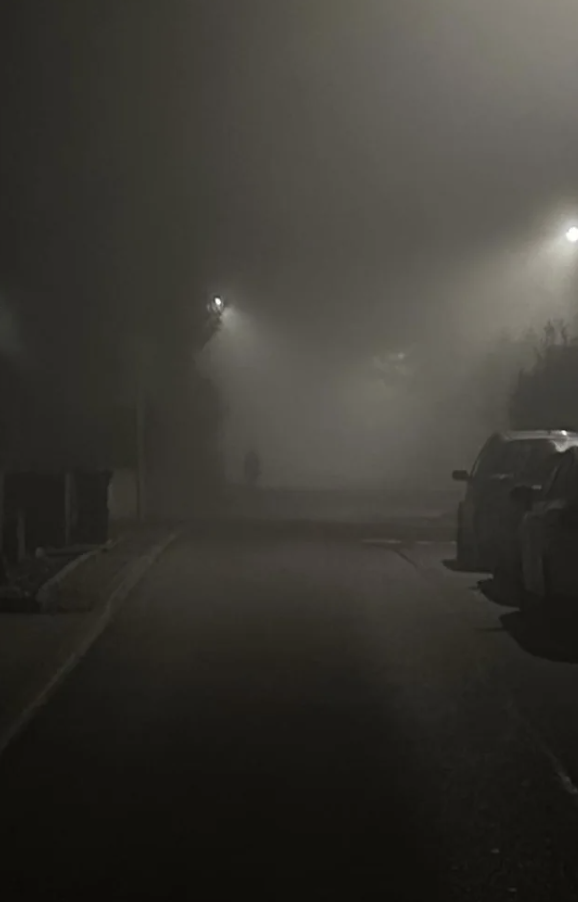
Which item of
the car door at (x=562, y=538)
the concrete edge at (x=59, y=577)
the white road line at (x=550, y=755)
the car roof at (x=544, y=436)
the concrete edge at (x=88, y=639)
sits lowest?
the white road line at (x=550, y=755)

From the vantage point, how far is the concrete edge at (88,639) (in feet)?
30.0

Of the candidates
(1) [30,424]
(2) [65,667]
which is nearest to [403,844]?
(2) [65,667]

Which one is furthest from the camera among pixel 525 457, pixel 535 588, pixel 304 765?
pixel 525 457

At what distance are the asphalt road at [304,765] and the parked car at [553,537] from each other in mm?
515

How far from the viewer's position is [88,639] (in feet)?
43.6

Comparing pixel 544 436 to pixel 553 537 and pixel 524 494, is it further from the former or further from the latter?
pixel 553 537

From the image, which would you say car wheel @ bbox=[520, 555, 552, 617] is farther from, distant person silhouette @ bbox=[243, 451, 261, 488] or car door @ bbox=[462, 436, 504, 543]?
distant person silhouette @ bbox=[243, 451, 261, 488]

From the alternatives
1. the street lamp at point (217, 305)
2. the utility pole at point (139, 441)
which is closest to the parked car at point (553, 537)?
the utility pole at point (139, 441)

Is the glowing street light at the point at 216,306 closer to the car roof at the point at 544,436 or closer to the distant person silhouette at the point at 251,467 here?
the distant person silhouette at the point at 251,467

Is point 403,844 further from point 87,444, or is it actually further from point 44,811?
point 87,444

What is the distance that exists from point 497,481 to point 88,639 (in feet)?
23.7

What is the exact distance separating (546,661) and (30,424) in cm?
2721

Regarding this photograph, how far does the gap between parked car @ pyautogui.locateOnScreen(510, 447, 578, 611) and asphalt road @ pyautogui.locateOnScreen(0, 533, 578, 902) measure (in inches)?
20.3

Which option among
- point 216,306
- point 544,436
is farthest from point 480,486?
point 216,306
